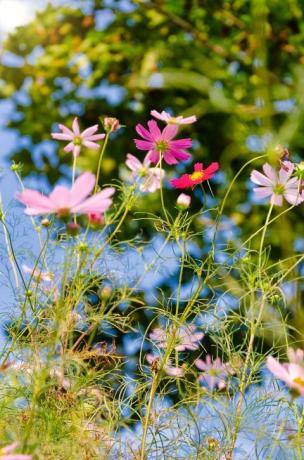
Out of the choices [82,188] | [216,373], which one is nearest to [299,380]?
[82,188]

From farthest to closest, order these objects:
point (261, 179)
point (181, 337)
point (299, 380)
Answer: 1. point (261, 179)
2. point (181, 337)
3. point (299, 380)

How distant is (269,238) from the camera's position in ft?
6.91

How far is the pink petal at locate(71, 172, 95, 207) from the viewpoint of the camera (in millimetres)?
487

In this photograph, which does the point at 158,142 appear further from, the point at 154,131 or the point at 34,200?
the point at 34,200

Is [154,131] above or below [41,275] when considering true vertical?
above

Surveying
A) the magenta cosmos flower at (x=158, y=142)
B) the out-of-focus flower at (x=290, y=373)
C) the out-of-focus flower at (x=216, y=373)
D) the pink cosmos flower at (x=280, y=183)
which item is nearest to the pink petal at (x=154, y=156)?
the magenta cosmos flower at (x=158, y=142)

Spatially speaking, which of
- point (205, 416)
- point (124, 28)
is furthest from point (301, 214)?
point (205, 416)

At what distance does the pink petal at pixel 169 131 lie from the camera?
803 millimetres

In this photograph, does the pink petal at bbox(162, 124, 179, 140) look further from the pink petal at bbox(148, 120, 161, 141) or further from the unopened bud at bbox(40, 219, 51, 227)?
the unopened bud at bbox(40, 219, 51, 227)

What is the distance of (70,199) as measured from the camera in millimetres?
495

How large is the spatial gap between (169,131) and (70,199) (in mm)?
335

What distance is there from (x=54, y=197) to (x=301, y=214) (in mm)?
1822

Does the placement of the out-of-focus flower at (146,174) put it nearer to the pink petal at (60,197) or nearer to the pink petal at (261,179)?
the pink petal at (261,179)

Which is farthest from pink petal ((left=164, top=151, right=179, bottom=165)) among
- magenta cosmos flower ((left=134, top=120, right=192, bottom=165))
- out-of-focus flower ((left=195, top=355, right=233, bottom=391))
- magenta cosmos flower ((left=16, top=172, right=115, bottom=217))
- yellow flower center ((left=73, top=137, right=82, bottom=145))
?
magenta cosmos flower ((left=16, top=172, right=115, bottom=217))
